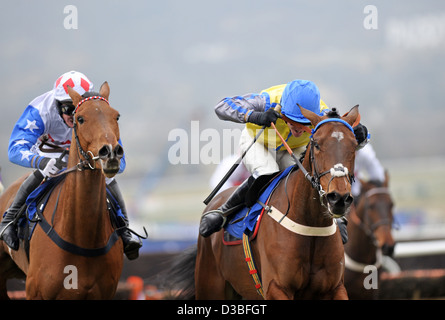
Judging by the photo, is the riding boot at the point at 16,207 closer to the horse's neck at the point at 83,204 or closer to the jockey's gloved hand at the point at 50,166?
the jockey's gloved hand at the point at 50,166

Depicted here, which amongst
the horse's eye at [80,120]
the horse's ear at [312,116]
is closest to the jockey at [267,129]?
the horse's ear at [312,116]

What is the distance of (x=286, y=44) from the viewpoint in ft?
53.9

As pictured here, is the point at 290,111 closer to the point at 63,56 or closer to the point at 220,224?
the point at 220,224

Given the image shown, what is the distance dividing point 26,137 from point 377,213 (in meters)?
3.98

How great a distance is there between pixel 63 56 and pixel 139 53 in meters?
3.01

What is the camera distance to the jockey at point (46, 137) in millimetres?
4105

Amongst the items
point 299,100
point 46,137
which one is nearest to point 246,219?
point 299,100

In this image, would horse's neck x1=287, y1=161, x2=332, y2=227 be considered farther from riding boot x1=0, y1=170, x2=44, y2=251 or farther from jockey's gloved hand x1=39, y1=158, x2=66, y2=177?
riding boot x1=0, y1=170, x2=44, y2=251

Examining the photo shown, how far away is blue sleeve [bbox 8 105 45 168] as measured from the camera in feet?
13.6

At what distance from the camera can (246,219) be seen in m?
4.04

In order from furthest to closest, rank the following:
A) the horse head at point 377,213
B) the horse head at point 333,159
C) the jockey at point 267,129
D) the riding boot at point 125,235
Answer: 1. the horse head at point 377,213
2. the riding boot at point 125,235
3. the jockey at point 267,129
4. the horse head at point 333,159

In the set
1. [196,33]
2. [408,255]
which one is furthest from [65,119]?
[196,33]

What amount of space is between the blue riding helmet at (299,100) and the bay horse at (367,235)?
9.08ft

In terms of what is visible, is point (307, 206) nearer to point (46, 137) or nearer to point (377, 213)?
point (46, 137)
